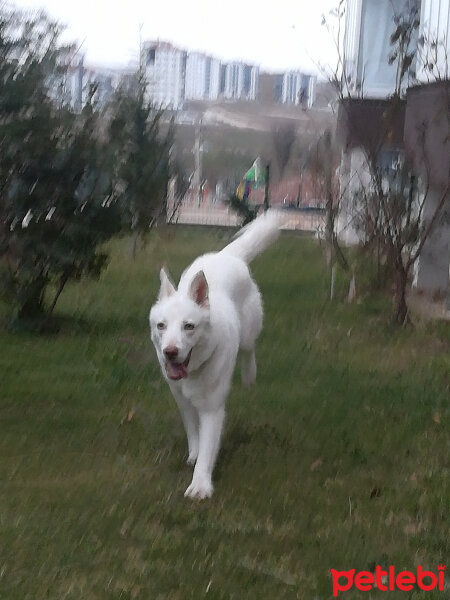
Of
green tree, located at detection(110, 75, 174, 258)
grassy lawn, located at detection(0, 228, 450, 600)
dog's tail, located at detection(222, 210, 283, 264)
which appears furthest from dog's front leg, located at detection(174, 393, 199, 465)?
green tree, located at detection(110, 75, 174, 258)

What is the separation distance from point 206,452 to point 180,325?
0.74 metres

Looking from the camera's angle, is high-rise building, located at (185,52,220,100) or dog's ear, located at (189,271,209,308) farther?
high-rise building, located at (185,52,220,100)

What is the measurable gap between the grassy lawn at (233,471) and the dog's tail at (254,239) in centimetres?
104

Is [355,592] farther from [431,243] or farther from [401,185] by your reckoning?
[431,243]

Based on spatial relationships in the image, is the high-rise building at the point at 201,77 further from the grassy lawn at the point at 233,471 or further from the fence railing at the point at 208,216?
the grassy lawn at the point at 233,471

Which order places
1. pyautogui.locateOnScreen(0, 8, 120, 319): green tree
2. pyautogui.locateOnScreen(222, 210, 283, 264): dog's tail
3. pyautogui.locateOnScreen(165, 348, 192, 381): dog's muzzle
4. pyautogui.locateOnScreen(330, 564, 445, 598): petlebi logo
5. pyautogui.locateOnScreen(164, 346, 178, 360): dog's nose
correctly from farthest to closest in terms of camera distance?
pyautogui.locateOnScreen(0, 8, 120, 319): green tree
pyautogui.locateOnScreen(222, 210, 283, 264): dog's tail
pyautogui.locateOnScreen(165, 348, 192, 381): dog's muzzle
pyautogui.locateOnScreen(164, 346, 178, 360): dog's nose
pyautogui.locateOnScreen(330, 564, 445, 598): petlebi logo

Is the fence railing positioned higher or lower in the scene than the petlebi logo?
lower

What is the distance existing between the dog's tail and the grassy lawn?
104 centimetres

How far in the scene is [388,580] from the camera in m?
3.43

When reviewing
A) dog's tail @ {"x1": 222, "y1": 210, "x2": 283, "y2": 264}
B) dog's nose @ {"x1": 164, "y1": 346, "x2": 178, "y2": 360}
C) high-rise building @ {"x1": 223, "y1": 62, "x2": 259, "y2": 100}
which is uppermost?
high-rise building @ {"x1": 223, "y1": 62, "x2": 259, "y2": 100}

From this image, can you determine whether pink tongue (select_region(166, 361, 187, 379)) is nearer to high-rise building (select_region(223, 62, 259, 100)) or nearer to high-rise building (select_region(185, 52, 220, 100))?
high-rise building (select_region(185, 52, 220, 100))

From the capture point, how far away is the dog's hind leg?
6.26 m

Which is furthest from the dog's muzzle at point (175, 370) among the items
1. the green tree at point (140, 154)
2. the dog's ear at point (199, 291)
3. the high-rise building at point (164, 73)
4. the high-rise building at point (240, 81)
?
the high-rise building at point (240, 81)

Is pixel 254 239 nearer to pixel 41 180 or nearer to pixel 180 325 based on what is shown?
pixel 180 325
